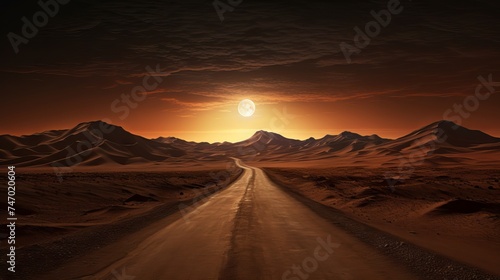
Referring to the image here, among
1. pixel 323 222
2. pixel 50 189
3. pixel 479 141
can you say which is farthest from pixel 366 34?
pixel 479 141

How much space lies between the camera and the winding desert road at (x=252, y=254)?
788cm

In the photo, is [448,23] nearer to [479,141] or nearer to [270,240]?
[270,240]

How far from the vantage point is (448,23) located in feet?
62.7
